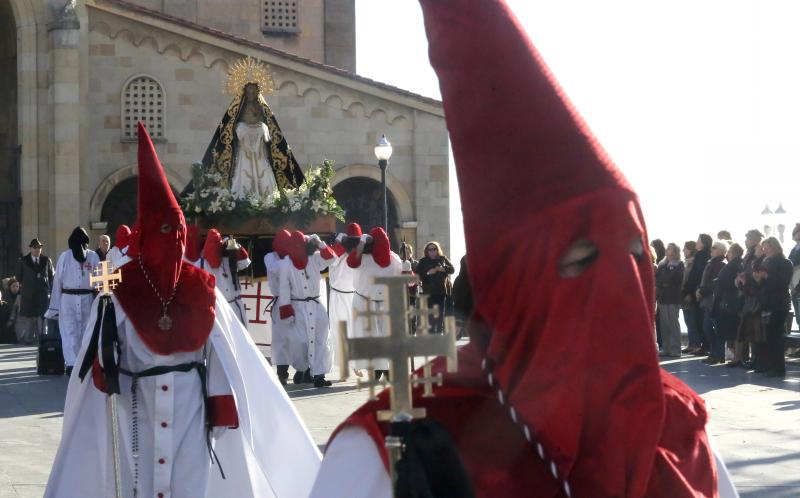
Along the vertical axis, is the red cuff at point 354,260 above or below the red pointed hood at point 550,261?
above

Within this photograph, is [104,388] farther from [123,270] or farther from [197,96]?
[197,96]

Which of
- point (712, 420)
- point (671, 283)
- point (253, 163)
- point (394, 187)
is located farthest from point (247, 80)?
point (394, 187)

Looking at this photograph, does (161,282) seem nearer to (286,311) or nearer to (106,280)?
(106,280)

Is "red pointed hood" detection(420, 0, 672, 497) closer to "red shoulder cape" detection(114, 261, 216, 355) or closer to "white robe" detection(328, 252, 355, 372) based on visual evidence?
"red shoulder cape" detection(114, 261, 216, 355)

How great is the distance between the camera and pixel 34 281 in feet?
87.2

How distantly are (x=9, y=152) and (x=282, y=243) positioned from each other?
62.0 feet

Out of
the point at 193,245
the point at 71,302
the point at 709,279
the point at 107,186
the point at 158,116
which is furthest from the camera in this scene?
the point at 158,116

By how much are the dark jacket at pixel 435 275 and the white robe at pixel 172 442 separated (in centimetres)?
1373

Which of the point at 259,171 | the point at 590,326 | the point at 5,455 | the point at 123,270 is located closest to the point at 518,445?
the point at 590,326

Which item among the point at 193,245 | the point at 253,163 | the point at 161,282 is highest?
the point at 253,163

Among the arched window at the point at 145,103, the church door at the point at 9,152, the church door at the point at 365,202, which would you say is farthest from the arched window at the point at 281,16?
the church door at the point at 365,202

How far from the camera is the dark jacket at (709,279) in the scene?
20891 millimetres

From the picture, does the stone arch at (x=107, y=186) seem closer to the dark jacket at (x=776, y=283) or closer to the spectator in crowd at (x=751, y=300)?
the spectator in crowd at (x=751, y=300)

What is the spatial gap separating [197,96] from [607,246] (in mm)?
28822
